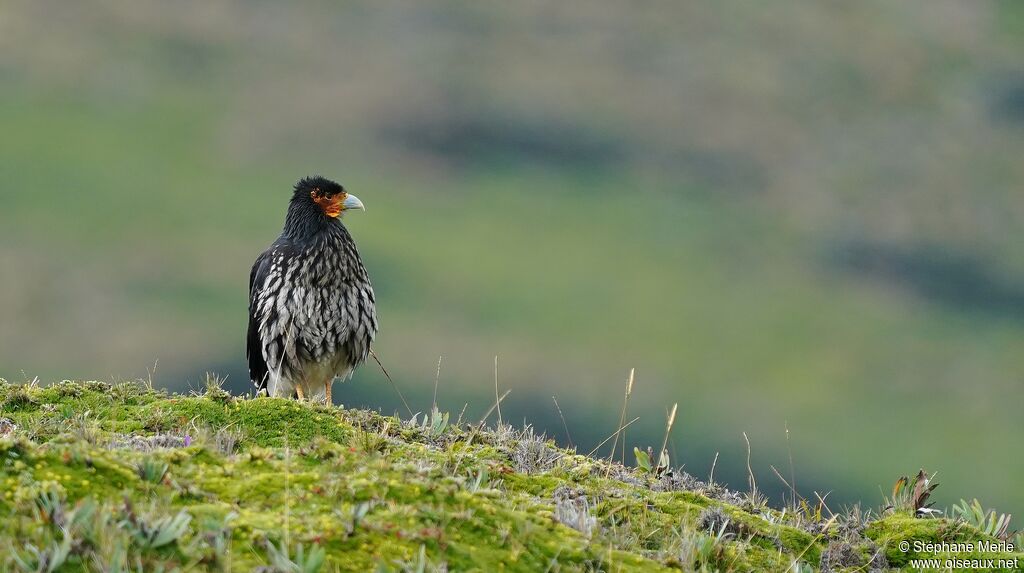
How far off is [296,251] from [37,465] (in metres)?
7.73

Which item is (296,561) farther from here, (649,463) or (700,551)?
(649,463)

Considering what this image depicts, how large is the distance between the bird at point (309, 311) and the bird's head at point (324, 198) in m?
0.28

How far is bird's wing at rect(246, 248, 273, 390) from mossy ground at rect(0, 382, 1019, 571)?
180 inches

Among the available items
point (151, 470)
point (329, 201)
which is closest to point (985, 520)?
point (151, 470)

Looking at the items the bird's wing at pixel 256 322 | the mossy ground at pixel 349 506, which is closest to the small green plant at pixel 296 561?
the mossy ground at pixel 349 506

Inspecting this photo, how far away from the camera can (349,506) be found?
6191 mm

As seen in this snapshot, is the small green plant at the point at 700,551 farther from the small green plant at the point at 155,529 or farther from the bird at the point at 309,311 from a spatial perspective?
the bird at the point at 309,311

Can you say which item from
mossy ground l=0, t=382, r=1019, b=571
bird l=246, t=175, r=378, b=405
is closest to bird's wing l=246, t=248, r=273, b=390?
bird l=246, t=175, r=378, b=405

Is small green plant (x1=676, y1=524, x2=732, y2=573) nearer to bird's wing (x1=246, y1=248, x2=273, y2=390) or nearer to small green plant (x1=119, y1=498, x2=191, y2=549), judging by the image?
small green plant (x1=119, y1=498, x2=191, y2=549)

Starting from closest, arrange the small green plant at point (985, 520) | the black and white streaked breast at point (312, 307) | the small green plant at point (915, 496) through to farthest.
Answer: the small green plant at point (985, 520) < the small green plant at point (915, 496) < the black and white streaked breast at point (312, 307)

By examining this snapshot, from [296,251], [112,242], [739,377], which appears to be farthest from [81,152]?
[296,251]

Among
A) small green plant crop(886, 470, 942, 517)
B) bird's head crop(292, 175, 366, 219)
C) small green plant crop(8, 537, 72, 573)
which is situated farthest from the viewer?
bird's head crop(292, 175, 366, 219)

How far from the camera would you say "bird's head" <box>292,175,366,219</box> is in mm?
14664

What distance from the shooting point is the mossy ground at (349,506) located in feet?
18.6
